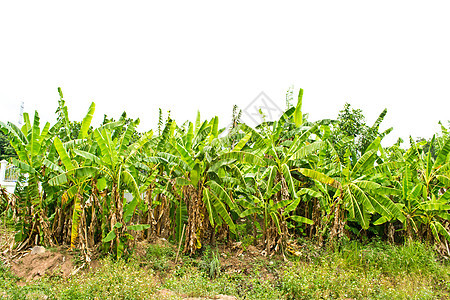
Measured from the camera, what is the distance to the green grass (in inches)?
178

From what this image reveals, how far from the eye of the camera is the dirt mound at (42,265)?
Result: 5383 millimetres

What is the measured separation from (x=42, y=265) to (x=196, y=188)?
10.4 feet

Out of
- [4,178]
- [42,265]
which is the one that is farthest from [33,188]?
[4,178]

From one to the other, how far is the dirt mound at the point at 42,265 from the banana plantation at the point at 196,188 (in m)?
0.33

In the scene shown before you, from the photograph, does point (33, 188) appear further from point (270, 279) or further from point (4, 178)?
point (4, 178)

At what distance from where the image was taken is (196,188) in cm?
635

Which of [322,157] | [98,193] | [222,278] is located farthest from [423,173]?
[98,193]

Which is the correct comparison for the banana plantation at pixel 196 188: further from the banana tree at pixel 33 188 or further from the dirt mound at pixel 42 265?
the dirt mound at pixel 42 265

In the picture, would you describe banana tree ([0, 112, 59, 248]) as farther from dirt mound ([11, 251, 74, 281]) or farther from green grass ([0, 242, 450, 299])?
green grass ([0, 242, 450, 299])

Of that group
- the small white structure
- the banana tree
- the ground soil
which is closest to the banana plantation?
the banana tree

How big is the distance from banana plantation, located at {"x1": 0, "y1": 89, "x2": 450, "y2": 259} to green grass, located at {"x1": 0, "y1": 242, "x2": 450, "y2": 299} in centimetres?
51

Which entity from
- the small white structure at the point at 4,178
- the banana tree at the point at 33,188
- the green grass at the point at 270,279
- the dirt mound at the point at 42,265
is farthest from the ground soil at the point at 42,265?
the small white structure at the point at 4,178

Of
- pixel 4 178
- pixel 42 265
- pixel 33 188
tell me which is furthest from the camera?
pixel 4 178

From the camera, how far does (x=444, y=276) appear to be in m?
6.02
